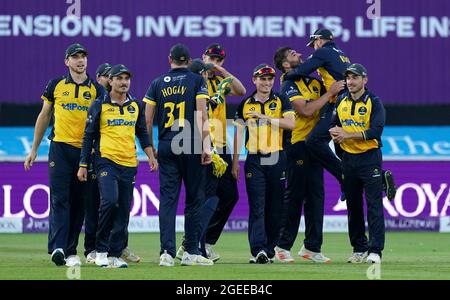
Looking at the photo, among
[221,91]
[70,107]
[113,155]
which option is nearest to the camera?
[113,155]

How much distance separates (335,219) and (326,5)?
3.85 metres

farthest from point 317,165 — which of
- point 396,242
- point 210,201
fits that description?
point 396,242

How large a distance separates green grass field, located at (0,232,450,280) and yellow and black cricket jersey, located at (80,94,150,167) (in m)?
1.11

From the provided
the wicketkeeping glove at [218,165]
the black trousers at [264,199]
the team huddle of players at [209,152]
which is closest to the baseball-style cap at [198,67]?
the team huddle of players at [209,152]

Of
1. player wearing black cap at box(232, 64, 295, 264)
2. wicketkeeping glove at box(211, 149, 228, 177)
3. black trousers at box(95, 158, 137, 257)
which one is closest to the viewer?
black trousers at box(95, 158, 137, 257)

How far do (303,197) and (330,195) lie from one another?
710 centimetres

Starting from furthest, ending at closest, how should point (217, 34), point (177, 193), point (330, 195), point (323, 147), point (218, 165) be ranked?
1. point (217, 34)
2. point (330, 195)
3. point (323, 147)
4. point (218, 165)
5. point (177, 193)

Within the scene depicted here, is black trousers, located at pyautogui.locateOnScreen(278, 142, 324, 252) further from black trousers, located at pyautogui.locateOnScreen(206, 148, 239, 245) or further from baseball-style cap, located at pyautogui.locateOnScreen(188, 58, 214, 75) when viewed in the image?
baseball-style cap, located at pyautogui.locateOnScreen(188, 58, 214, 75)

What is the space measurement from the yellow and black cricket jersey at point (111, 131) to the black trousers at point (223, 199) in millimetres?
1550

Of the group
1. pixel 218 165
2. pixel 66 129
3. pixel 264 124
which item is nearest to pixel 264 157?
pixel 264 124

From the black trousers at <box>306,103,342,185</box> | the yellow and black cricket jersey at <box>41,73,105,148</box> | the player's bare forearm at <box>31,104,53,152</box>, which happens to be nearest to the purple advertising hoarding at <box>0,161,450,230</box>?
the black trousers at <box>306,103,342,185</box>

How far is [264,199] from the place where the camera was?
1307cm

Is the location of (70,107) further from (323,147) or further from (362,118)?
(362,118)

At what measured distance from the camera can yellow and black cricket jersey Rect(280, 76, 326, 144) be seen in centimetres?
1373
